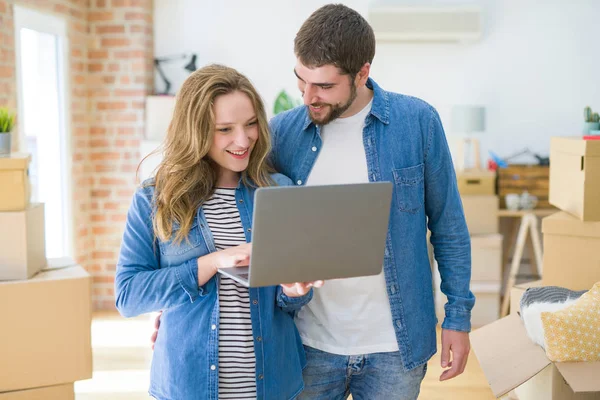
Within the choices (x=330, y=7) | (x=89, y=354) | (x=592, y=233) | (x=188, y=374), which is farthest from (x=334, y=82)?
(x=89, y=354)

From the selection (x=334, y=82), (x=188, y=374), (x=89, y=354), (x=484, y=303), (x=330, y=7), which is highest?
(x=330, y=7)

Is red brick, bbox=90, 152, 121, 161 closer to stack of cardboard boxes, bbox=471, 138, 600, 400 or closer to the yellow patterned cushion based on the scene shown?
stack of cardboard boxes, bbox=471, 138, 600, 400

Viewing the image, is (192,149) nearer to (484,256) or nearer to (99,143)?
(484,256)

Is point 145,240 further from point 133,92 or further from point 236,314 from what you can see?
point 133,92

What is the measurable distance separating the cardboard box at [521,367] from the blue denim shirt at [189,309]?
2.63 feet

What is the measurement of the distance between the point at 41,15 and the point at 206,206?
3.47 meters

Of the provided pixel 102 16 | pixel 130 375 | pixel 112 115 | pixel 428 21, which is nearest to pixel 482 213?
pixel 428 21

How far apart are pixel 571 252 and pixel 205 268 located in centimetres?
172

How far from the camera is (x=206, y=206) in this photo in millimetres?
1737

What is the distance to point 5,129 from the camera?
2982 mm

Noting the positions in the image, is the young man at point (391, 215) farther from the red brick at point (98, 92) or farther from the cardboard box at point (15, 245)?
the red brick at point (98, 92)

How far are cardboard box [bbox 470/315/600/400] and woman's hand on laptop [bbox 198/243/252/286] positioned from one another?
0.99 meters

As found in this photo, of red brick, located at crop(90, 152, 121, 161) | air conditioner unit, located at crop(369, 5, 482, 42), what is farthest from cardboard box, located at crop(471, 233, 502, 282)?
red brick, located at crop(90, 152, 121, 161)

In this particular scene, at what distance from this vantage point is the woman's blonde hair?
1.68m
